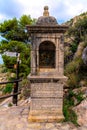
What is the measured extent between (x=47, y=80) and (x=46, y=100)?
0.62 meters

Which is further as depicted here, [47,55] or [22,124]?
[47,55]

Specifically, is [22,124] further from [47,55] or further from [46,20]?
[46,20]

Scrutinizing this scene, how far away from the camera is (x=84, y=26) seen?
1759 cm

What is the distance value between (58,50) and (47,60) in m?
0.63

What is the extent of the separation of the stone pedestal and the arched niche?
643 millimetres

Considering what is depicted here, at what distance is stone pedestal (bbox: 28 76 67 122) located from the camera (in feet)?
23.6

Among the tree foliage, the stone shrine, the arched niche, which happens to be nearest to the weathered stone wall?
the stone shrine

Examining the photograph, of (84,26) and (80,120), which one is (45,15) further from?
(84,26)

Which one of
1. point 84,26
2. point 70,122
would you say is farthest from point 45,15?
point 84,26

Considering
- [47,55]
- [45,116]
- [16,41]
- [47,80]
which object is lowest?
[45,116]

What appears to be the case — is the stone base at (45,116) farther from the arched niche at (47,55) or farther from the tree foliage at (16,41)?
the tree foliage at (16,41)

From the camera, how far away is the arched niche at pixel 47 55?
7535mm

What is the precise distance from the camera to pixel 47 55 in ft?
25.1

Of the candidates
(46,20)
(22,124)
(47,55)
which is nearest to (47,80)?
(47,55)
